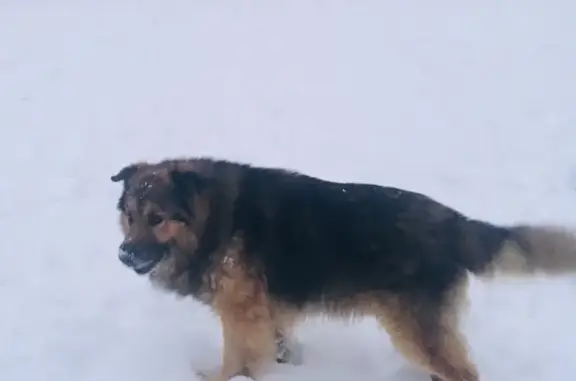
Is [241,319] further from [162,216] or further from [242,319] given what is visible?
[162,216]

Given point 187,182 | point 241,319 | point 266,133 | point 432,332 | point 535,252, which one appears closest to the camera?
point 535,252

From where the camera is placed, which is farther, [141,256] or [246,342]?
[246,342]

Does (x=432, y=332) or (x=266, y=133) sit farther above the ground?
(x=266, y=133)

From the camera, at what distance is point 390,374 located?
16.3 feet

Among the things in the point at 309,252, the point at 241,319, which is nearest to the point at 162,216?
the point at 241,319

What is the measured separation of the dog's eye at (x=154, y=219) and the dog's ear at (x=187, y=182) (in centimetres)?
20

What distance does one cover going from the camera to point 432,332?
4.39 meters

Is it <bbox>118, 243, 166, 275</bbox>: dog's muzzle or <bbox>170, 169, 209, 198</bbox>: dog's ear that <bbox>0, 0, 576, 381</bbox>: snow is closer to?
<bbox>118, 243, 166, 275</bbox>: dog's muzzle

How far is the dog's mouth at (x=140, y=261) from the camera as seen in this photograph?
4.41 metres

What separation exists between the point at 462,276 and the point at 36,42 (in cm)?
960

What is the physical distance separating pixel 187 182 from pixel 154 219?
0.31m

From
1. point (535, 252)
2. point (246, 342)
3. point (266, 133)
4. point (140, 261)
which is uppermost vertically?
point (266, 133)

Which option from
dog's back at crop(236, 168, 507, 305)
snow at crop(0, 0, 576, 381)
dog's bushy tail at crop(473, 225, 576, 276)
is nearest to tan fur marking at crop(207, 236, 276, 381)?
dog's back at crop(236, 168, 507, 305)

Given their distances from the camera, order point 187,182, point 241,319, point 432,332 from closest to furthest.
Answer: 1. point 432,332
2. point 187,182
3. point 241,319
